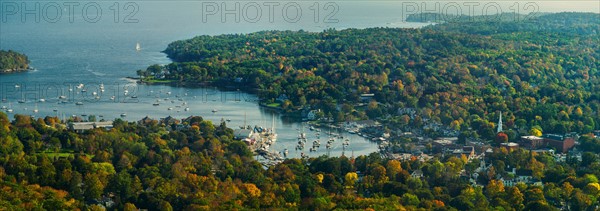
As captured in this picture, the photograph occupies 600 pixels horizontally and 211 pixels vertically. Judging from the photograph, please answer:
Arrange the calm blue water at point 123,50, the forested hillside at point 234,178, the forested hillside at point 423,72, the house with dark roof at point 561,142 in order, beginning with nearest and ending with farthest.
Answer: the forested hillside at point 234,178 → the house with dark roof at point 561,142 → the forested hillside at point 423,72 → the calm blue water at point 123,50

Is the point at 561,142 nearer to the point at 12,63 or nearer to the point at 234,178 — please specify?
the point at 234,178

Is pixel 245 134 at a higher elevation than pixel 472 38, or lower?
lower

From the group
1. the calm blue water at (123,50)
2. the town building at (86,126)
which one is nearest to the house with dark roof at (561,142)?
the calm blue water at (123,50)

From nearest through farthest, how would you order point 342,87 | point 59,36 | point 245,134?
point 245,134, point 342,87, point 59,36

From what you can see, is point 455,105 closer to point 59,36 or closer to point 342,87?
point 342,87

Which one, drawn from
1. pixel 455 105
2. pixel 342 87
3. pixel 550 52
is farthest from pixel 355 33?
pixel 455 105

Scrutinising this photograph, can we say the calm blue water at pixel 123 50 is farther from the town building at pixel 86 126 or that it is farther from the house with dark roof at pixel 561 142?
the house with dark roof at pixel 561 142
